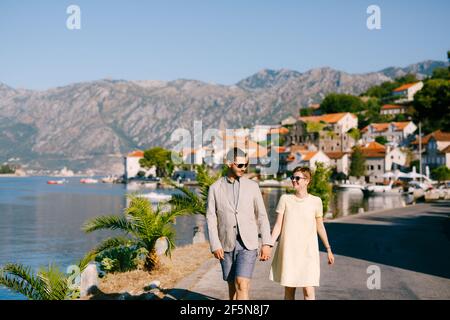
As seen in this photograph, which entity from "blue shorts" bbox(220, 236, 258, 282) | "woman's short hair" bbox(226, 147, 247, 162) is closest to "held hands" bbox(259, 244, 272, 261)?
"blue shorts" bbox(220, 236, 258, 282)

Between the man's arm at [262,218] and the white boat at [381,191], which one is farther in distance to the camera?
the white boat at [381,191]

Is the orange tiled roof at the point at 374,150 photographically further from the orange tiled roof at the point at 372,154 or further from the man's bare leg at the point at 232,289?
the man's bare leg at the point at 232,289

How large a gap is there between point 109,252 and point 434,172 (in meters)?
93.0

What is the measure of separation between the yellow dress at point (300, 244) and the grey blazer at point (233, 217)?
39cm

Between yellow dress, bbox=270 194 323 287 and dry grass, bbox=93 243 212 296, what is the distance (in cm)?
421

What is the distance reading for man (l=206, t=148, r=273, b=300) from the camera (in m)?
7.38

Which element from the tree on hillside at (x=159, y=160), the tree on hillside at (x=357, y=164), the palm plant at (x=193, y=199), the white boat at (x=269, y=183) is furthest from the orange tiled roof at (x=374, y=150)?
the palm plant at (x=193, y=199)

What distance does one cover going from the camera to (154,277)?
1295 cm

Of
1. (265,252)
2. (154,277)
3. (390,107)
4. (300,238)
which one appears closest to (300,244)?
(300,238)

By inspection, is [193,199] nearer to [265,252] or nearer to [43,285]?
[43,285]

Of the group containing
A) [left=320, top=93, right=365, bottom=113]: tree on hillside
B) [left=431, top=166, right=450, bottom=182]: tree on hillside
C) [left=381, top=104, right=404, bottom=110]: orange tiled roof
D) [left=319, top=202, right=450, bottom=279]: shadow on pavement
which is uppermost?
[left=320, top=93, right=365, bottom=113]: tree on hillside

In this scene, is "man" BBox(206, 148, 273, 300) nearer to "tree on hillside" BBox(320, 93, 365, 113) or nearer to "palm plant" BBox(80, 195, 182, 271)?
"palm plant" BBox(80, 195, 182, 271)

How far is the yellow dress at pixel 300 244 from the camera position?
7758 mm

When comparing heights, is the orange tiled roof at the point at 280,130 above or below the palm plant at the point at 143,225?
above
